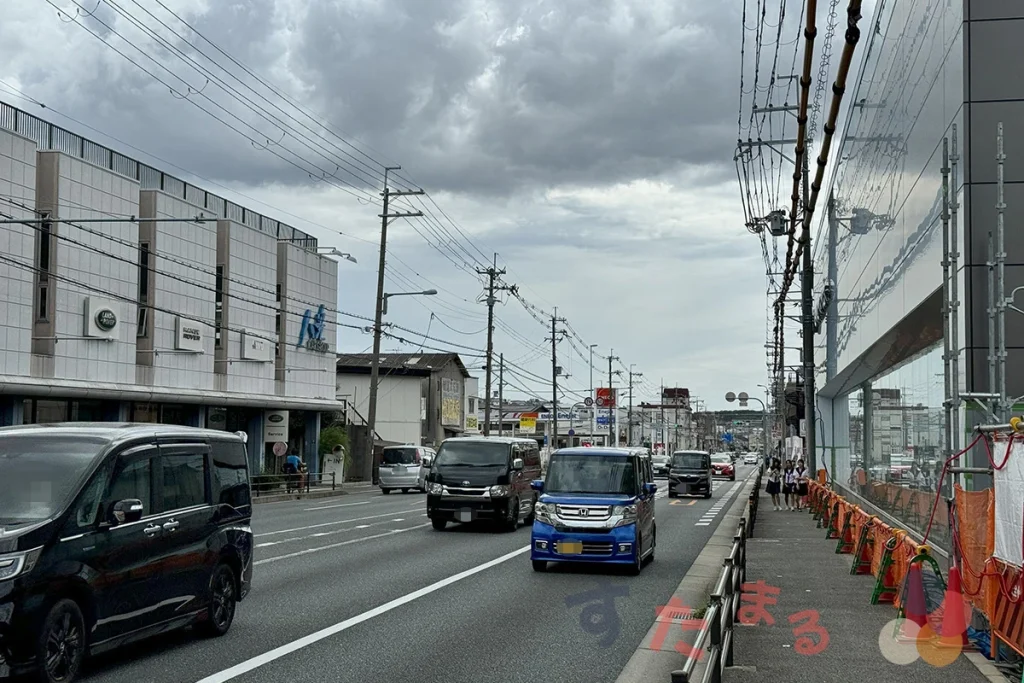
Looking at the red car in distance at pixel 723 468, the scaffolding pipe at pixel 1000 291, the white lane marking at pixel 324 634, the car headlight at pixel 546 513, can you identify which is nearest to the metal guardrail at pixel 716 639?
the white lane marking at pixel 324 634

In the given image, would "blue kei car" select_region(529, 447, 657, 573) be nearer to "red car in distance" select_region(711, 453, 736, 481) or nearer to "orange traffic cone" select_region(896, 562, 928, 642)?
"orange traffic cone" select_region(896, 562, 928, 642)

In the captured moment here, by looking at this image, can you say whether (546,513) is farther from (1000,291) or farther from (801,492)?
(801,492)

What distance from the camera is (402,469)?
4981cm

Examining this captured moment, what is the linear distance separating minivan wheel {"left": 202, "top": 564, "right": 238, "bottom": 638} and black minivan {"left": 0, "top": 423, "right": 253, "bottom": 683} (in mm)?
11

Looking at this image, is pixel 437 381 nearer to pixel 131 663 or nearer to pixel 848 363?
pixel 848 363

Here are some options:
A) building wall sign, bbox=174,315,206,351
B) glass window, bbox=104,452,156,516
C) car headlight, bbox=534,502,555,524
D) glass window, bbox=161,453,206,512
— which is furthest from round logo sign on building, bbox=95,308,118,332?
glass window, bbox=104,452,156,516

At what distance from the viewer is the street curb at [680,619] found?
953 cm

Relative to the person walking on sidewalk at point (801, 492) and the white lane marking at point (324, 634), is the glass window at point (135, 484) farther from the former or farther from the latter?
the person walking on sidewalk at point (801, 492)

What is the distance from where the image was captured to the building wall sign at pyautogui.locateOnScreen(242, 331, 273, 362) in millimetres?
48706

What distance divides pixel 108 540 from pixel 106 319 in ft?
102

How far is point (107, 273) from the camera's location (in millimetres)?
38406

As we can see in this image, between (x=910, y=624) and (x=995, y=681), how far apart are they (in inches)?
100

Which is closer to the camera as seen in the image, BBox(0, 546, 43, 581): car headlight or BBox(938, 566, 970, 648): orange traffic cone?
BBox(0, 546, 43, 581): car headlight

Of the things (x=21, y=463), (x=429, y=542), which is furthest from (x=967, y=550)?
(x=429, y=542)
